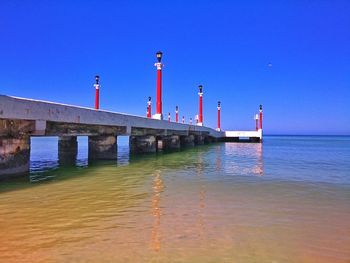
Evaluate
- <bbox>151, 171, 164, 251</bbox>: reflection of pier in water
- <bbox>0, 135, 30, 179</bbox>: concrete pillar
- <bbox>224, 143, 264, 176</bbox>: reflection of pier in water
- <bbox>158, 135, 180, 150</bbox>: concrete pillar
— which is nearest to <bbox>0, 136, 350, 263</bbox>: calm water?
<bbox>151, 171, 164, 251</bbox>: reflection of pier in water

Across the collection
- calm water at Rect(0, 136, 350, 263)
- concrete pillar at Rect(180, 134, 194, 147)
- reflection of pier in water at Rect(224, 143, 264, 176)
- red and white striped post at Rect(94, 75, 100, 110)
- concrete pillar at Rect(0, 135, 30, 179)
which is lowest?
calm water at Rect(0, 136, 350, 263)

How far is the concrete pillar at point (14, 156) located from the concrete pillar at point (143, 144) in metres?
16.0

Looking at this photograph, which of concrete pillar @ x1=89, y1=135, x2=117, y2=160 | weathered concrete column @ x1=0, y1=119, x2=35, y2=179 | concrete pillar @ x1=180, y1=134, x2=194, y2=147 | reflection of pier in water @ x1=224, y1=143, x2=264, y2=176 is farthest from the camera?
concrete pillar @ x1=180, y1=134, x2=194, y2=147

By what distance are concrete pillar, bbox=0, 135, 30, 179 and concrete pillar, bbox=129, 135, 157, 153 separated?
16003 mm

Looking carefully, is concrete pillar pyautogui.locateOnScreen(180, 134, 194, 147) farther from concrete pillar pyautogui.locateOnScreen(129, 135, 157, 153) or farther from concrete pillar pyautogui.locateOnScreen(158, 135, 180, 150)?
concrete pillar pyautogui.locateOnScreen(129, 135, 157, 153)

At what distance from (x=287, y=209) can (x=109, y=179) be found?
721 centimetres

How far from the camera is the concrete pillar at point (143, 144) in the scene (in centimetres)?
2931

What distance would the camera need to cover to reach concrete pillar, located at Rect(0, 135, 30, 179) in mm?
11930

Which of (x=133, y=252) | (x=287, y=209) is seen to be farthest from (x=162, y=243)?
(x=287, y=209)

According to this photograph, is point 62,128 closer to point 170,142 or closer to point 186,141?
point 170,142

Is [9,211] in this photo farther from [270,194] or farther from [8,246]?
[270,194]

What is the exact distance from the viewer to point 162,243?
5.64 meters

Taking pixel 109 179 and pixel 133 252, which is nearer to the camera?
pixel 133 252

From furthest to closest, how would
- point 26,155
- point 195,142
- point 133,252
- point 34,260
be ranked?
point 195,142 < point 26,155 < point 133,252 < point 34,260
